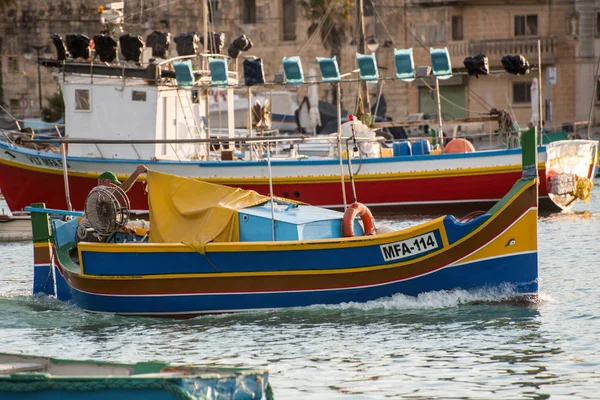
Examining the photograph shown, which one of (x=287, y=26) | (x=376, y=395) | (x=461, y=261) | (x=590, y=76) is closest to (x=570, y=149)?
(x=461, y=261)

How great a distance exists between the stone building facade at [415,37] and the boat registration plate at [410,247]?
37.6 m

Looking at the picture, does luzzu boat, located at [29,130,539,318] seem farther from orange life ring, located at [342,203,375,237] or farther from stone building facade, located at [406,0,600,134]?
stone building facade, located at [406,0,600,134]

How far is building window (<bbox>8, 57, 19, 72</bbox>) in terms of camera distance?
202ft

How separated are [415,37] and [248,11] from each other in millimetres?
9792

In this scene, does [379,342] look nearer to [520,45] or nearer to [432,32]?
[520,45]

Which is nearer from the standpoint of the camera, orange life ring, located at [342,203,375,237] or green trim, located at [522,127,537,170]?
green trim, located at [522,127,537,170]

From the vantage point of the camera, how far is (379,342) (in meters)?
14.1

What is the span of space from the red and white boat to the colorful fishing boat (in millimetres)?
19277

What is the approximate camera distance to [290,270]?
49.9 feet

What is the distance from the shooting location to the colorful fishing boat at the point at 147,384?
352 inches

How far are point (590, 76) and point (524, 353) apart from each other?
144ft

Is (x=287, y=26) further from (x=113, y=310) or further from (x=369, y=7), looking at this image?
(x=113, y=310)

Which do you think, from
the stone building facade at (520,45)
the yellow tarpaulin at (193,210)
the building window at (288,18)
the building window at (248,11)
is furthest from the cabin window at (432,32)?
the yellow tarpaulin at (193,210)

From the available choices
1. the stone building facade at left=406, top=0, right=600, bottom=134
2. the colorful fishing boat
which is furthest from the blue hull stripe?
the stone building facade at left=406, top=0, right=600, bottom=134
